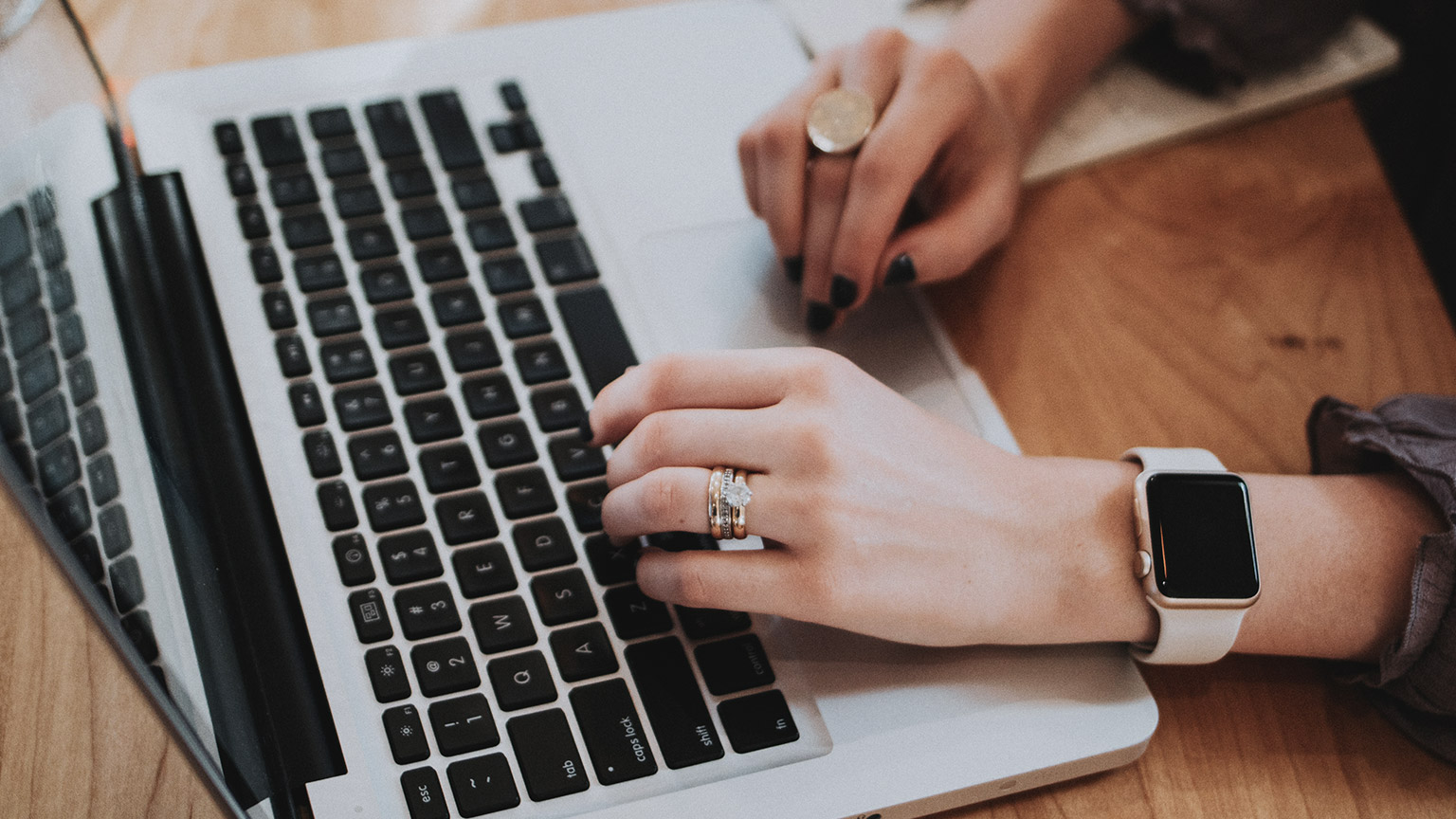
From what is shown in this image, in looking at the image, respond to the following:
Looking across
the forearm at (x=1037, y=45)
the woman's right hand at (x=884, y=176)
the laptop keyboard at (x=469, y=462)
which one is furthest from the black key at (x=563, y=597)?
the forearm at (x=1037, y=45)

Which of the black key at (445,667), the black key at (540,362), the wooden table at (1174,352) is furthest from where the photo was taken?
the black key at (540,362)

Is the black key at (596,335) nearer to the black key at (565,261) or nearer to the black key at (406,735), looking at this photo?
the black key at (565,261)

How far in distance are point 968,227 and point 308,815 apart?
1.46ft

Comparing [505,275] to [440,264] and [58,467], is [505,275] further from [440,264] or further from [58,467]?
[58,467]

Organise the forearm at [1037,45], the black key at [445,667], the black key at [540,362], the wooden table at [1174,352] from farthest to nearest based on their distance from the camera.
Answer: the forearm at [1037,45] → the black key at [540,362] → the black key at [445,667] → the wooden table at [1174,352]

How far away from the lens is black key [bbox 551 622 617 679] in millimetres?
463

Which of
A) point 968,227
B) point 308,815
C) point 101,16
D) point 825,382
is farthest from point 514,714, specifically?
point 101,16

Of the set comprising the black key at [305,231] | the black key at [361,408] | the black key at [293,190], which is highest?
the black key at [293,190]

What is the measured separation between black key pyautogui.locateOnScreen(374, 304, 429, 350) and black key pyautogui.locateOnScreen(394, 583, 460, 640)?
14 centimetres

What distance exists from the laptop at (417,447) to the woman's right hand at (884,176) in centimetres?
4

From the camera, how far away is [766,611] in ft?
1.54

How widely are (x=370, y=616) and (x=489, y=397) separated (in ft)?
0.41

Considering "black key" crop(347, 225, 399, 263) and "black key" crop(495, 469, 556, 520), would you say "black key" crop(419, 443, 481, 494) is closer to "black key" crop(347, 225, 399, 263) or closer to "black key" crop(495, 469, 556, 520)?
"black key" crop(495, 469, 556, 520)

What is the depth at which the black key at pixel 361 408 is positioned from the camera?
20.5 inches
